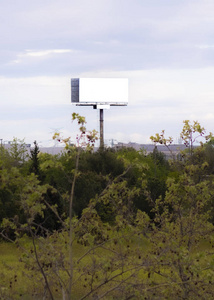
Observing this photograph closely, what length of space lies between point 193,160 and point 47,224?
37.9ft

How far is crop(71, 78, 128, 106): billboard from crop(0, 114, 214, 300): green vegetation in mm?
49110

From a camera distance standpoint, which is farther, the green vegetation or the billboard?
the billboard

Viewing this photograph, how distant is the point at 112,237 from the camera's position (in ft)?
51.0

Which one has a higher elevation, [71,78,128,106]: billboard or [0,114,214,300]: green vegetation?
[71,78,128,106]: billboard

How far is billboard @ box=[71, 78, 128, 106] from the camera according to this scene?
79.6 metres

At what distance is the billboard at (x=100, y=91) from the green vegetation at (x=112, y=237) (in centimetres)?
4911

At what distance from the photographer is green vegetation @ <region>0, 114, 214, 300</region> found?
8453 millimetres

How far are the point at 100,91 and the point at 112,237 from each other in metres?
65.6

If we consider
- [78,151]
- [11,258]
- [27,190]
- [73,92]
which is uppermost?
[73,92]

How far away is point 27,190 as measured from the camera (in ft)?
24.4

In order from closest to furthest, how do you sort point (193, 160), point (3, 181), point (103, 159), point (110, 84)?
point (3, 181) → point (193, 160) → point (103, 159) → point (110, 84)

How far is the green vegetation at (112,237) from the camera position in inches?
333

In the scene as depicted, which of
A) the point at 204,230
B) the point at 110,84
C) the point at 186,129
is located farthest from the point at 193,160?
the point at 110,84

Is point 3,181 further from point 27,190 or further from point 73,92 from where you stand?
point 73,92
